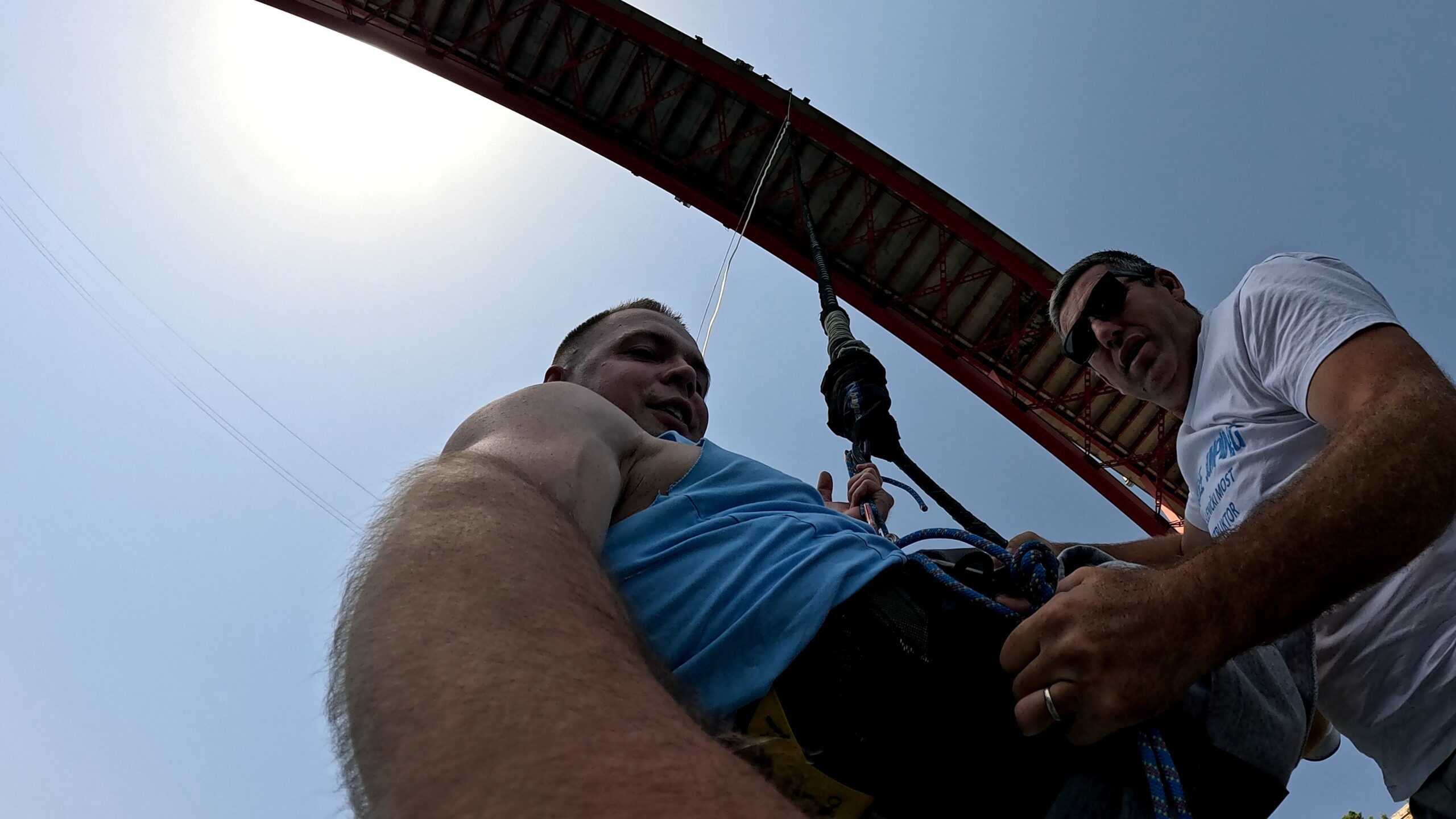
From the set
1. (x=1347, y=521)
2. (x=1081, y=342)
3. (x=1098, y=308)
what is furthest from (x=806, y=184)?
(x=1347, y=521)

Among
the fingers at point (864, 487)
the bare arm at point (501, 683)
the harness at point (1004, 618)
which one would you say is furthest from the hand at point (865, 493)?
the bare arm at point (501, 683)

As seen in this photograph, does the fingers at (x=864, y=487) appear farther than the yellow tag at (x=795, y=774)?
Yes

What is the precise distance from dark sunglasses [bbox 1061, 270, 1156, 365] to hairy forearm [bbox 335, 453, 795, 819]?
9.08 ft

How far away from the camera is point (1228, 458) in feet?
7.19

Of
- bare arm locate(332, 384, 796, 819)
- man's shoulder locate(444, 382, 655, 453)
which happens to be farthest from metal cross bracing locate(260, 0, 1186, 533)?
bare arm locate(332, 384, 796, 819)

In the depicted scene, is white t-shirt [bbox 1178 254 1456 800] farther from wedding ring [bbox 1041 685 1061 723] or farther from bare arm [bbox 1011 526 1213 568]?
wedding ring [bbox 1041 685 1061 723]

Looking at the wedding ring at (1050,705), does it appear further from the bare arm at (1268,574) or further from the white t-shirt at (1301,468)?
the white t-shirt at (1301,468)

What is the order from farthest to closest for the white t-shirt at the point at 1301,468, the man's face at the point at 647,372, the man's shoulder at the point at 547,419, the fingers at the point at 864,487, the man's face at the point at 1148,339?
the man's face at the point at 1148,339, the fingers at the point at 864,487, the man's face at the point at 647,372, the white t-shirt at the point at 1301,468, the man's shoulder at the point at 547,419

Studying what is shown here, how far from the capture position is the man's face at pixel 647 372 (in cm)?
231

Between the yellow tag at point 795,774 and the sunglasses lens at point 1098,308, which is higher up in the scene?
the sunglasses lens at point 1098,308

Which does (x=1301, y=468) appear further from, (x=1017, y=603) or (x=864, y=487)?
(x=864, y=487)

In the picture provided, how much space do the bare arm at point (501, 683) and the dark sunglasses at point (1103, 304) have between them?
269 centimetres

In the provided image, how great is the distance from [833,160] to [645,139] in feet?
7.42

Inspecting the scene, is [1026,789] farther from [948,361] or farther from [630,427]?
[948,361]
